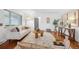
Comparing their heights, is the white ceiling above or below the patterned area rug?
above

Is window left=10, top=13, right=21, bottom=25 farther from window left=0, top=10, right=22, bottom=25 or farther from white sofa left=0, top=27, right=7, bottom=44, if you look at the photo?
white sofa left=0, top=27, right=7, bottom=44

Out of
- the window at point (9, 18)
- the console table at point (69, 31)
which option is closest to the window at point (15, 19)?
the window at point (9, 18)

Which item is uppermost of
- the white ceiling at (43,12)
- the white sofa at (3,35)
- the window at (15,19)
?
the white ceiling at (43,12)

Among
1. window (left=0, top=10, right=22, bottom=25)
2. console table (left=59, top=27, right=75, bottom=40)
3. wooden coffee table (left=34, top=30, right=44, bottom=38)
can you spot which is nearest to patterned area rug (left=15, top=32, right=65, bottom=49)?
wooden coffee table (left=34, top=30, right=44, bottom=38)

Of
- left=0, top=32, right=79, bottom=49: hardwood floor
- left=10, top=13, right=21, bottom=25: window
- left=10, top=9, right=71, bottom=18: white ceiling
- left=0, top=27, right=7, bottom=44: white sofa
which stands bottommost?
left=0, top=32, right=79, bottom=49: hardwood floor

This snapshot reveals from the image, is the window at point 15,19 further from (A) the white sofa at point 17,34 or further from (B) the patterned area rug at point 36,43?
(B) the patterned area rug at point 36,43

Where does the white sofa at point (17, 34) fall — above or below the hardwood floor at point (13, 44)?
above

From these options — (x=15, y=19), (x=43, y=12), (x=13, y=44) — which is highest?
(x=43, y=12)

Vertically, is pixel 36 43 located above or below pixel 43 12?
below

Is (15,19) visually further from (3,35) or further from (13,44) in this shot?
(13,44)

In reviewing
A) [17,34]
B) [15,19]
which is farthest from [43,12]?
[17,34]

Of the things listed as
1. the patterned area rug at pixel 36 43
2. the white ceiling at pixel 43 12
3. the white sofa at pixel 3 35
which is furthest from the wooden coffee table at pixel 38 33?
the white sofa at pixel 3 35

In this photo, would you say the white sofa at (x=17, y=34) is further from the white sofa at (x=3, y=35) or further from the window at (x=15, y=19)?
the window at (x=15, y=19)
